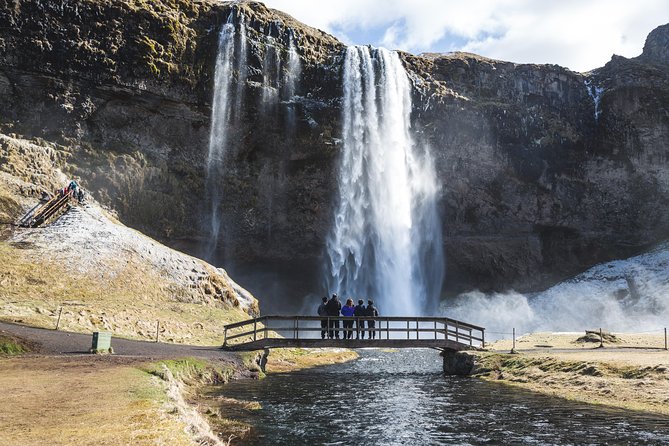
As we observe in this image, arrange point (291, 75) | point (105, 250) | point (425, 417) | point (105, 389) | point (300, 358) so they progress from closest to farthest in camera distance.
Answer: point (105, 389) < point (425, 417) < point (300, 358) < point (105, 250) < point (291, 75)

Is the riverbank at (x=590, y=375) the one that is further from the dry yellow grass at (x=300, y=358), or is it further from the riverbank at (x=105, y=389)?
the riverbank at (x=105, y=389)

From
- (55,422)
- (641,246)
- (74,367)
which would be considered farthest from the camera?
(641,246)

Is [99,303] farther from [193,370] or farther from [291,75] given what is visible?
[291,75]

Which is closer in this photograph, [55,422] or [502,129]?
[55,422]

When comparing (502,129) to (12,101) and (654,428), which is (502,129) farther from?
(654,428)

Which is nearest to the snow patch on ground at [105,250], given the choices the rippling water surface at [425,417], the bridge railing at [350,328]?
the bridge railing at [350,328]

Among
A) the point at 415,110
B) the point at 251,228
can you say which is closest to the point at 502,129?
the point at 415,110

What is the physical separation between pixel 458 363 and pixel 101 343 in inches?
612

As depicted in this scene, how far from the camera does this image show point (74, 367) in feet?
47.8

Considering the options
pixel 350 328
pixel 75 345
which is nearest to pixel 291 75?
pixel 350 328

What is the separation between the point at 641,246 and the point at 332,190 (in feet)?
121

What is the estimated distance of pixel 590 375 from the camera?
18.5 metres

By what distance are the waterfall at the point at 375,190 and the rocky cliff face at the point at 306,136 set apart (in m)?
1.69

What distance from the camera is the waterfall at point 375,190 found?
2116 inches
